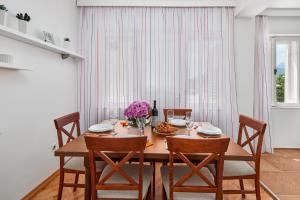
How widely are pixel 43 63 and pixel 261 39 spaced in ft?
11.1

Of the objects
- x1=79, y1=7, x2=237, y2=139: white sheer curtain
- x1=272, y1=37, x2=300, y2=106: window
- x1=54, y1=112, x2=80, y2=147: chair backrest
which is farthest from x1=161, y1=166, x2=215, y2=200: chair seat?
x1=272, y1=37, x2=300, y2=106: window

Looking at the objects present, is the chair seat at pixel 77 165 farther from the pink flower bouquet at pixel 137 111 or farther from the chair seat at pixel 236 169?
the chair seat at pixel 236 169

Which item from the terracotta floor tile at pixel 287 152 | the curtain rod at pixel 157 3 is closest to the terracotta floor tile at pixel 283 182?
the terracotta floor tile at pixel 287 152

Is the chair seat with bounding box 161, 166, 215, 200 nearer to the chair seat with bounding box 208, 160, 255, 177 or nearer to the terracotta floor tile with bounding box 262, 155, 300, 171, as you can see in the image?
the chair seat with bounding box 208, 160, 255, 177

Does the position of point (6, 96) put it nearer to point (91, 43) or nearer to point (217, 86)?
point (91, 43)

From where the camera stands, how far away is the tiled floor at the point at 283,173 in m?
2.38

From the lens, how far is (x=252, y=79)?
134 inches

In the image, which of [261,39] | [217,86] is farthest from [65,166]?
[261,39]

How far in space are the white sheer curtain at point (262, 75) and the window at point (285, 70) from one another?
26 centimetres

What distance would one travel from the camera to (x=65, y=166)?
1.94 meters

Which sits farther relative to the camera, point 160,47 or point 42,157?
point 160,47

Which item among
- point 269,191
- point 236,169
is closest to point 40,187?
point 236,169

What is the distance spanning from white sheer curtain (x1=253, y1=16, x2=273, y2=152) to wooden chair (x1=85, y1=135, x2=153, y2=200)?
271cm

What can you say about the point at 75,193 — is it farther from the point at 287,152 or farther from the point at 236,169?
the point at 287,152
